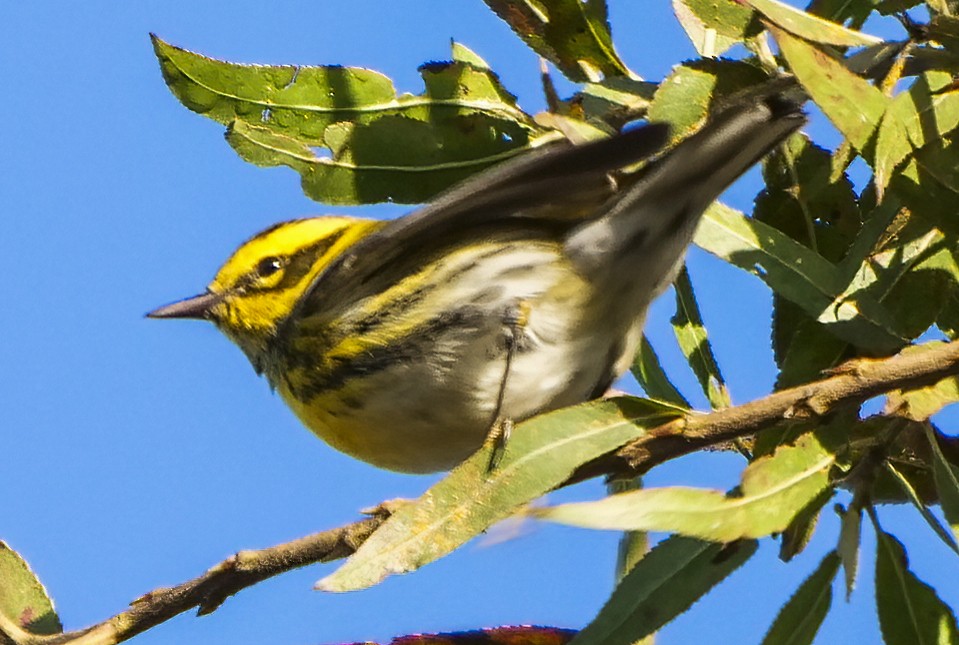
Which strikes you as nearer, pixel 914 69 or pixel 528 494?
pixel 528 494

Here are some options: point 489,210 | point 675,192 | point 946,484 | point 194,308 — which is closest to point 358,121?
point 489,210

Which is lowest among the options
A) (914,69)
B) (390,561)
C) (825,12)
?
(390,561)

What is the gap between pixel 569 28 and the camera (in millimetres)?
2750

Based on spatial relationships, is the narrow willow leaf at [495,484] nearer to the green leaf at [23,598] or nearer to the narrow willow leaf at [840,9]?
the green leaf at [23,598]

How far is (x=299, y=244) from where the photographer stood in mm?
3592

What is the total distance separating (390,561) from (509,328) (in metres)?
0.95

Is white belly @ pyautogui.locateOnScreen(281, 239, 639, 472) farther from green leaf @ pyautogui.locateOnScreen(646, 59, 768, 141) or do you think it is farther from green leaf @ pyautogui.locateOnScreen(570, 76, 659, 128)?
green leaf @ pyautogui.locateOnScreen(646, 59, 768, 141)

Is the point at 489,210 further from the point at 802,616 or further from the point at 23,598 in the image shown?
→ the point at 23,598

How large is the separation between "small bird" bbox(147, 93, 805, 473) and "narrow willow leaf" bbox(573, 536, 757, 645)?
701 millimetres

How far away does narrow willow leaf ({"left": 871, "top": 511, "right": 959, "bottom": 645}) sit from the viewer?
2314mm

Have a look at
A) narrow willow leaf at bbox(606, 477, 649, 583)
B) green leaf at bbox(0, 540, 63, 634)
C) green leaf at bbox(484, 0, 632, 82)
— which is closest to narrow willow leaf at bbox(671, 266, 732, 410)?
narrow willow leaf at bbox(606, 477, 649, 583)

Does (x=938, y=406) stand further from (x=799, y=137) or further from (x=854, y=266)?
(x=799, y=137)

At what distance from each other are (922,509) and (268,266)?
1.94 meters

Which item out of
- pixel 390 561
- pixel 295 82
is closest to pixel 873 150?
pixel 390 561
